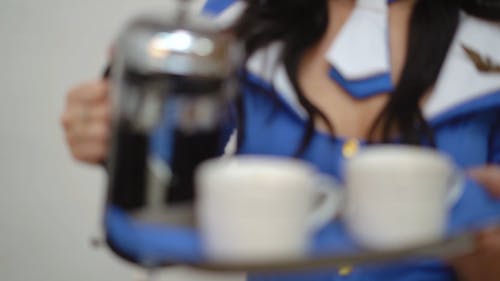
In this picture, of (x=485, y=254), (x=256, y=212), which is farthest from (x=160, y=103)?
(x=485, y=254)

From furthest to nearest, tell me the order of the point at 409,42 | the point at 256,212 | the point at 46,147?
the point at 46,147
the point at 409,42
the point at 256,212

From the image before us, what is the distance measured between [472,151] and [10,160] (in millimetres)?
534

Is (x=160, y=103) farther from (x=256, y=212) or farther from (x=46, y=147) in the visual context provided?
(x=46, y=147)

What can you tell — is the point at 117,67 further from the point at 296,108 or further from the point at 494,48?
the point at 494,48

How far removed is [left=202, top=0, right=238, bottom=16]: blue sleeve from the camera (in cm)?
47

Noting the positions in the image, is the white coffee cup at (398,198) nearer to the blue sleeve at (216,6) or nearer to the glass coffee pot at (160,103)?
the glass coffee pot at (160,103)

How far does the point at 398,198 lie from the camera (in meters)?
0.24

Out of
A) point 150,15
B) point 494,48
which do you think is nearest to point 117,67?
point 150,15

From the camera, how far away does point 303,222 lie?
228mm

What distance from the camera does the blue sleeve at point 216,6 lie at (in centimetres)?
47

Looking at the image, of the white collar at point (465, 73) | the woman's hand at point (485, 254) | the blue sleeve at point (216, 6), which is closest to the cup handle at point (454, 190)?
the woman's hand at point (485, 254)

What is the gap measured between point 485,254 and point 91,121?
0.74 feet

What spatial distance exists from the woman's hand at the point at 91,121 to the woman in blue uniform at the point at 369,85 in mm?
143

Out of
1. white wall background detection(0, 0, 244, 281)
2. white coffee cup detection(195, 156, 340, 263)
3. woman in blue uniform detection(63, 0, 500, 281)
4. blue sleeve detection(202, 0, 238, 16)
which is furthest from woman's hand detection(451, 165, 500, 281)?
white wall background detection(0, 0, 244, 281)
